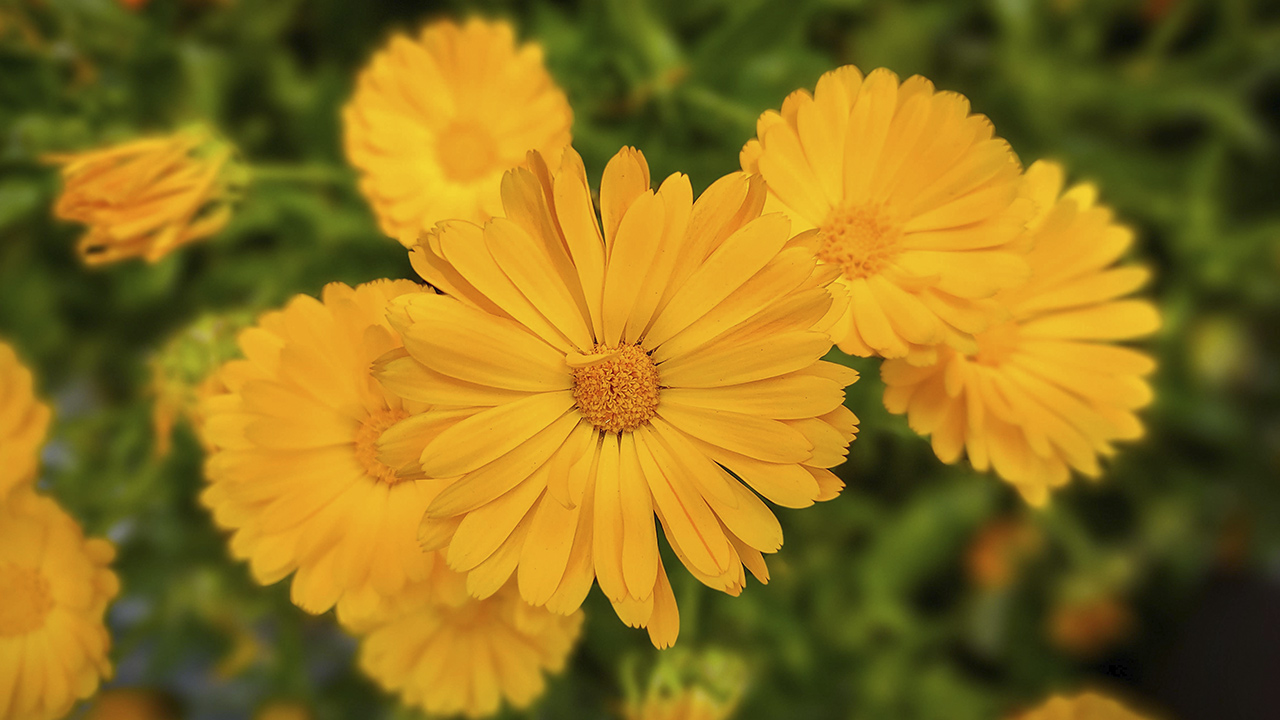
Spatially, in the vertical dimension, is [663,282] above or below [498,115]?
below

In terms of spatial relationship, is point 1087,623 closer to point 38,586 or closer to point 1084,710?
point 1084,710

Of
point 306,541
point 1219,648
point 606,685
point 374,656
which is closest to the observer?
point 306,541

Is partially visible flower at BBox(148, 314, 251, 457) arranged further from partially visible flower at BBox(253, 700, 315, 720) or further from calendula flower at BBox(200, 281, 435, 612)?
partially visible flower at BBox(253, 700, 315, 720)

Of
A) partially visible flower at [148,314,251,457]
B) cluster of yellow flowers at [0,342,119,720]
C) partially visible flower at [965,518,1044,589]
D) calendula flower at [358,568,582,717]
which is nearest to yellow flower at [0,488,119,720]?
cluster of yellow flowers at [0,342,119,720]

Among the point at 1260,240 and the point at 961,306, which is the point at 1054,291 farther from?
the point at 1260,240

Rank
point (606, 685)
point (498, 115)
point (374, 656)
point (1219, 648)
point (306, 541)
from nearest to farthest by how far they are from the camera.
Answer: point (306, 541)
point (374, 656)
point (498, 115)
point (606, 685)
point (1219, 648)

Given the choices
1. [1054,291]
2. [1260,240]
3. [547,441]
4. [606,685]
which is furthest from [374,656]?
[1260,240]

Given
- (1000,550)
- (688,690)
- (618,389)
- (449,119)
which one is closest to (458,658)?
(688,690)

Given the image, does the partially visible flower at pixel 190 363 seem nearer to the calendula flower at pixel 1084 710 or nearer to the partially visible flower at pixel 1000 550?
the calendula flower at pixel 1084 710
